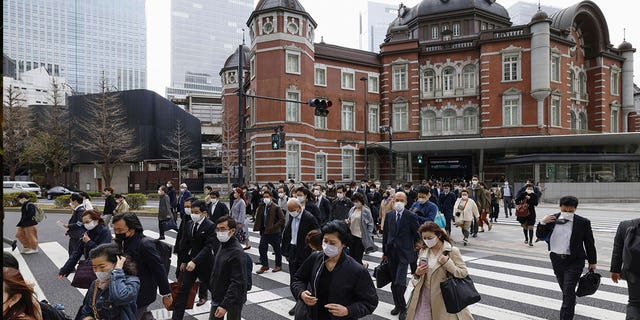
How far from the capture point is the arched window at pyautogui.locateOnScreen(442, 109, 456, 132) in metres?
36.2

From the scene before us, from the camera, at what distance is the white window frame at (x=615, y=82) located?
127ft

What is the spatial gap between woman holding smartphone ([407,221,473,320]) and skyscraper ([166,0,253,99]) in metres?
112

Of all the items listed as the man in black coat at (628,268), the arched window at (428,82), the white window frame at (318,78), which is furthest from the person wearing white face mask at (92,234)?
the arched window at (428,82)

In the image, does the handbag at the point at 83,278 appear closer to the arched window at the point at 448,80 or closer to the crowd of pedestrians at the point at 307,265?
the crowd of pedestrians at the point at 307,265

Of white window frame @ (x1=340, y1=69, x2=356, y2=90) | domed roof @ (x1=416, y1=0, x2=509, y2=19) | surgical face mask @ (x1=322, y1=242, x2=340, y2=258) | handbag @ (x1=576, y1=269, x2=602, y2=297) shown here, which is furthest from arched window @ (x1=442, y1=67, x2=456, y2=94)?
surgical face mask @ (x1=322, y1=242, x2=340, y2=258)

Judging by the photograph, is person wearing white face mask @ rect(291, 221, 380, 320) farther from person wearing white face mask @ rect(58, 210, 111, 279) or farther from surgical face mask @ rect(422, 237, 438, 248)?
person wearing white face mask @ rect(58, 210, 111, 279)

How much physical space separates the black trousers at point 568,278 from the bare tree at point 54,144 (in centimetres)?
4076

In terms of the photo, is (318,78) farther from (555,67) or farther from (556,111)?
(556,111)

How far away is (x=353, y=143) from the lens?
35.8 m

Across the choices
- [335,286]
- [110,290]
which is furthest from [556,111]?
[110,290]

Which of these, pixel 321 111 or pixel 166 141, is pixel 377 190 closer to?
pixel 321 111

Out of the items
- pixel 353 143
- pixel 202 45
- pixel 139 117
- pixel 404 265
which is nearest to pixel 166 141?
pixel 139 117

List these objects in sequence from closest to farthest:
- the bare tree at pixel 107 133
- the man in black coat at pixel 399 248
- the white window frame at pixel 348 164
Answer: the man in black coat at pixel 399 248
the white window frame at pixel 348 164
the bare tree at pixel 107 133

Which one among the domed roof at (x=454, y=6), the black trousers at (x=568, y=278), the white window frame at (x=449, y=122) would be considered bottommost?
the black trousers at (x=568, y=278)
